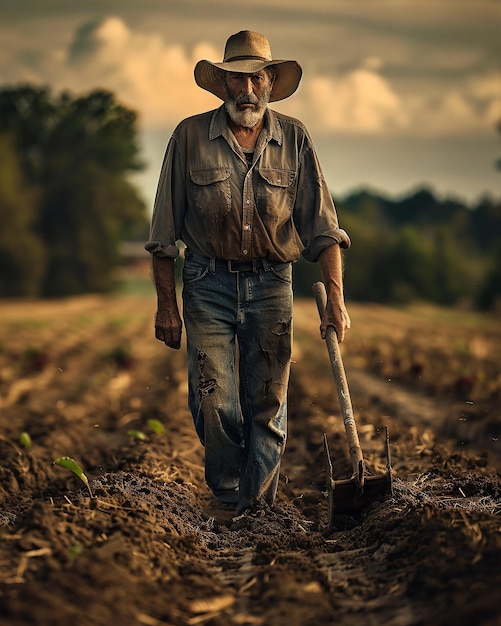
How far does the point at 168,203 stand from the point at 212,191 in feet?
0.79

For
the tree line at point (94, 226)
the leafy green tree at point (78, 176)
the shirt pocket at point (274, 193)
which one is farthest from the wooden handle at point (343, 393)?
the leafy green tree at point (78, 176)

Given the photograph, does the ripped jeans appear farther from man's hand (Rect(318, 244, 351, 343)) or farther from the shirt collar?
the shirt collar

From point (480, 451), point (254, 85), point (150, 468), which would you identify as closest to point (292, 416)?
point (480, 451)

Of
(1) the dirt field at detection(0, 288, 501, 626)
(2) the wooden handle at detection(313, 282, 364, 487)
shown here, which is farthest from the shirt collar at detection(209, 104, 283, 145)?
(1) the dirt field at detection(0, 288, 501, 626)

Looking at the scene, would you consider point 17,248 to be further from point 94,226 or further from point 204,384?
point 204,384

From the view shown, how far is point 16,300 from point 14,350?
1279cm

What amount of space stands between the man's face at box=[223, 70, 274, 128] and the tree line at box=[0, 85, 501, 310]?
2159cm

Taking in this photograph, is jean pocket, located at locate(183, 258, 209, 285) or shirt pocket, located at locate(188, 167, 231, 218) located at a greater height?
shirt pocket, located at locate(188, 167, 231, 218)

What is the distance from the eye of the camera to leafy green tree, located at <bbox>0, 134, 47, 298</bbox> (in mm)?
26344

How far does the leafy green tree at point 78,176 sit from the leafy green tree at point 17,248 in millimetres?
536

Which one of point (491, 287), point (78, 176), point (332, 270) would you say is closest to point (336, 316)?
point (332, 270)

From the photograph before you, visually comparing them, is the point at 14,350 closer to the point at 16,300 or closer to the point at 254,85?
the point at 254,85

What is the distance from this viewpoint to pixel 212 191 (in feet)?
14.7

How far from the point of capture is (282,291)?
15.4ft
